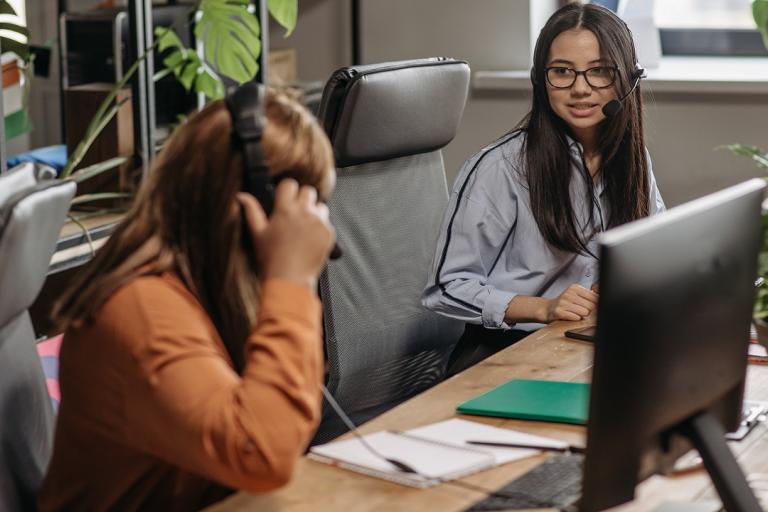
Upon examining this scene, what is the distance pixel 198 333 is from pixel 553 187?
1.10 metres

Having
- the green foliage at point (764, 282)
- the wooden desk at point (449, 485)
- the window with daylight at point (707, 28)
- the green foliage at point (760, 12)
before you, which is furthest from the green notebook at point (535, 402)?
the window with daylight at point (707, 28)

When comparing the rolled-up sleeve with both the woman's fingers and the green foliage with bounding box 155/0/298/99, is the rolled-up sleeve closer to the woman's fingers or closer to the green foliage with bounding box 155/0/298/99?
the woman's fingers

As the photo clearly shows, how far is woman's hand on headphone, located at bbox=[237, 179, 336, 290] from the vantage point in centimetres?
115

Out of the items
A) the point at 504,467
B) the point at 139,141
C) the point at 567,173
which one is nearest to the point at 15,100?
the point at 139,141

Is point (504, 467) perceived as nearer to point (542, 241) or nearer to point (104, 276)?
point (104, 276)

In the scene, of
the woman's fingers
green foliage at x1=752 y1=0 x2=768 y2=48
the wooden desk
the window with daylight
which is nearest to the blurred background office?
the window with daylight

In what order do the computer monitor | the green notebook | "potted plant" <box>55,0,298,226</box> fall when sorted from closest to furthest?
1. the computer monitor
2. the green notebook
3. "potted plant" <box>55,0,298,226</box>

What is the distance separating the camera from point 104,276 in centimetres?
116

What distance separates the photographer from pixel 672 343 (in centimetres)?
106

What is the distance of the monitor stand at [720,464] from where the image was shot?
44.5 inches

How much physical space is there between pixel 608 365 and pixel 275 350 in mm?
323

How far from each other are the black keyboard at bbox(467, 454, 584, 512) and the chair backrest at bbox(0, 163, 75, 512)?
482 millimetres

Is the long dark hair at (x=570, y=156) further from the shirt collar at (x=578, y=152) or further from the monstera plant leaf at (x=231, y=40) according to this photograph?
the monstera plant leaf at (x=231, y=40)

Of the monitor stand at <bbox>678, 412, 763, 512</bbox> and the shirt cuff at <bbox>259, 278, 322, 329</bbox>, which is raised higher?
the shirt cuff at <bbox>259, 278, 322, 329</bbox>
